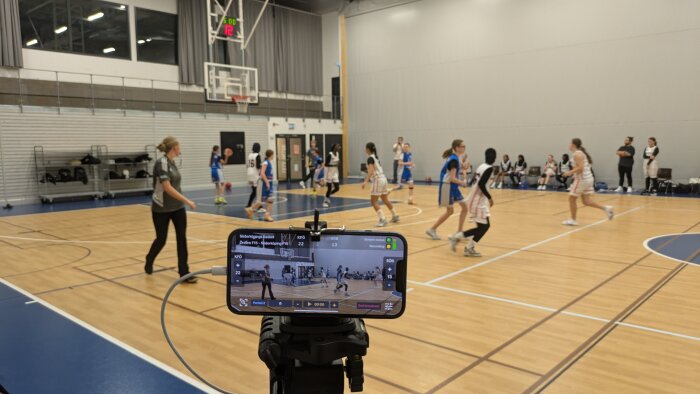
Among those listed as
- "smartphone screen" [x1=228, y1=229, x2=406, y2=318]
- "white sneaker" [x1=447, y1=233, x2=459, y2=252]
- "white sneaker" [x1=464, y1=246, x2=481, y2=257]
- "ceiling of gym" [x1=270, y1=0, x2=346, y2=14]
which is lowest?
"white sneaker" [x1=464, y1=246, x2=481, y2=257]

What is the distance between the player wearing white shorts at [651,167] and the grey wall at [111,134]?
16.4 metres

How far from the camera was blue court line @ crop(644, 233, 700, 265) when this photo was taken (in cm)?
794

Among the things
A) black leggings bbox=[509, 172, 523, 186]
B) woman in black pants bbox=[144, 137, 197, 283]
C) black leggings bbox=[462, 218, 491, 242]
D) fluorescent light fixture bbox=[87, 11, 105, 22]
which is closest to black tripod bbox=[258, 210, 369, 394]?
woman in black pants bbox=[144, 137, 197, 283]

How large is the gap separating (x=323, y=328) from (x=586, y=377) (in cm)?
301

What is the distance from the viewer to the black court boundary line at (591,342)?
377 centimetres

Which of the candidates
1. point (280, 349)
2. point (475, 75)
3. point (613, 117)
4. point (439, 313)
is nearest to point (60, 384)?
point (280, 349)

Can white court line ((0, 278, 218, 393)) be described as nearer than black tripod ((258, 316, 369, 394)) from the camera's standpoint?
No

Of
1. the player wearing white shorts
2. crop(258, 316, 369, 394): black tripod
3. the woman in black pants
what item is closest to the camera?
crop(258, 316, 369, 394): black tripod

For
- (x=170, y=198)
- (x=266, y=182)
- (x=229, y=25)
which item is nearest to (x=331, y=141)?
(x=229, y=25)

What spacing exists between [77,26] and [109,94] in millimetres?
2782

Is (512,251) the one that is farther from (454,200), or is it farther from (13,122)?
(13,122)

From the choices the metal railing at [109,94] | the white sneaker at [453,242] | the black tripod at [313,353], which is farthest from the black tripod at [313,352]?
the metal railing at [109,94]

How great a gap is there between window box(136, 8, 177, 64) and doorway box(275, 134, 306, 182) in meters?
6.43

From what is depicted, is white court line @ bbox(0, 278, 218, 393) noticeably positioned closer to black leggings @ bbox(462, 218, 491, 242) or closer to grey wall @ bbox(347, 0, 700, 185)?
black leggings @ bbox(462, 218, 491, 242)
